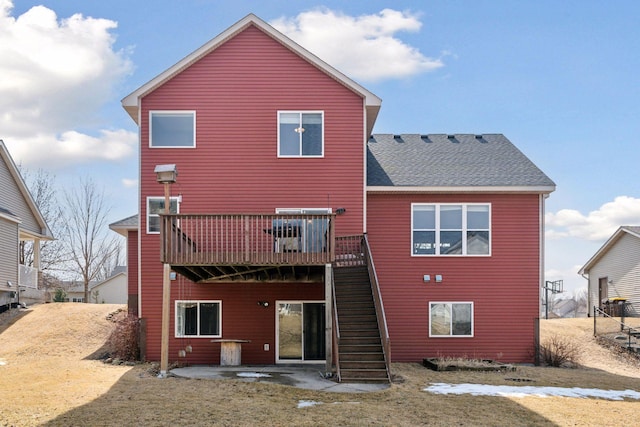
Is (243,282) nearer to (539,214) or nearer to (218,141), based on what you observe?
(218,141)

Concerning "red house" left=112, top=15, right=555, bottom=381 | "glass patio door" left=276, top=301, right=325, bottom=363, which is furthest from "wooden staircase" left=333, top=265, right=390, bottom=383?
"glass patio door" left=276, top=301, right=325, bottom=363

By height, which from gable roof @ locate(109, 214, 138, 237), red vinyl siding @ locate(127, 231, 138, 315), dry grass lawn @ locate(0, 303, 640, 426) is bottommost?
dry grass lawn @ locate(0, 303, 640, 426)

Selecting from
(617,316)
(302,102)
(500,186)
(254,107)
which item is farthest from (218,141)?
(617,316)

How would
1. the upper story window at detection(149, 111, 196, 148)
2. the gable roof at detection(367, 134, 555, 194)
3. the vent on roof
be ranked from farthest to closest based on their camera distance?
the vent on roof < the gable roof at detection(367, 134, 555, 194) < the upper story window at detection(149, 111, 196, 148)

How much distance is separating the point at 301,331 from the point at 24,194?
16.4 metres

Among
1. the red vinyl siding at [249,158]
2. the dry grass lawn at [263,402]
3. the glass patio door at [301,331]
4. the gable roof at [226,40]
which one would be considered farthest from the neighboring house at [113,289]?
the glass patio door at [301,331]

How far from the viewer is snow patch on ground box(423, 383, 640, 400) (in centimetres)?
1371

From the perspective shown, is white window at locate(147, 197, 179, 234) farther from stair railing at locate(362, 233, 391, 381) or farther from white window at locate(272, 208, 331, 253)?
stair railing at locate(362, 233, 391, 381)

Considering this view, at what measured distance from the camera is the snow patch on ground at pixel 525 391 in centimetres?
1371

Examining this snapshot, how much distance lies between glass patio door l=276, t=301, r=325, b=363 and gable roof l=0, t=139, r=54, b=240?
45.3 ft

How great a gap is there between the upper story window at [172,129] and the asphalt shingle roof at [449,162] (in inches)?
211

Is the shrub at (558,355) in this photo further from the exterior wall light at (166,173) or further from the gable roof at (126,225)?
the gable roof at (126,225)

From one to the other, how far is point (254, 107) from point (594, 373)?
39.4 feet

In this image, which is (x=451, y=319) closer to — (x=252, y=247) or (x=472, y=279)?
(x=472, y=279)
